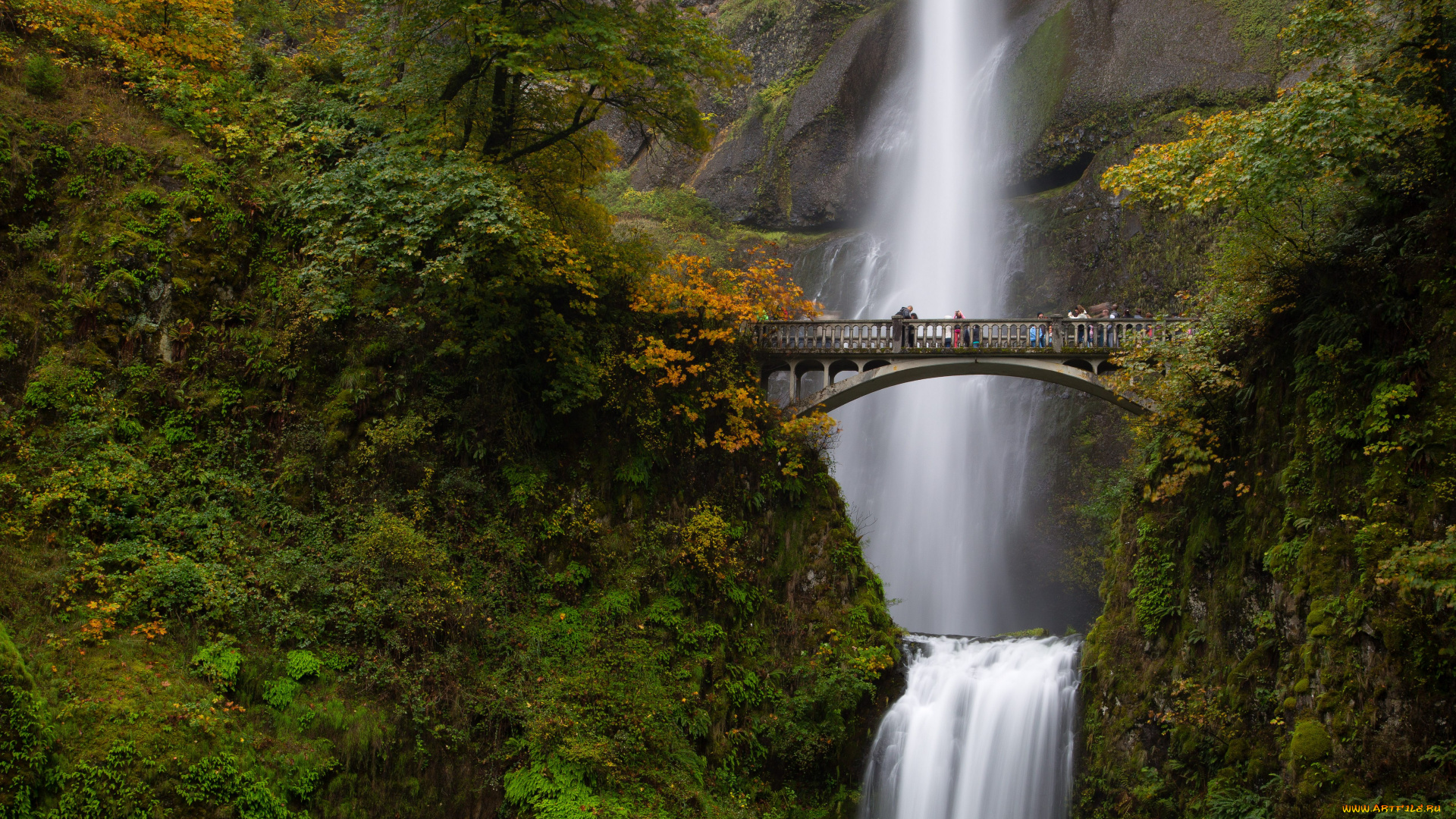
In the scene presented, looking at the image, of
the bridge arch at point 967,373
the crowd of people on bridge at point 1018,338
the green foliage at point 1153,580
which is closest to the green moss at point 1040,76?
the crowd of people on bridge at point 1018,338

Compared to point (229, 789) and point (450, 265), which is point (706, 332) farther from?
point (229, 789)

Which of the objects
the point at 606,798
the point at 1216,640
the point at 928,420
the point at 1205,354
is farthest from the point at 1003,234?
the point at 606,798

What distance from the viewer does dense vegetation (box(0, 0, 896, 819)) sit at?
400 inches

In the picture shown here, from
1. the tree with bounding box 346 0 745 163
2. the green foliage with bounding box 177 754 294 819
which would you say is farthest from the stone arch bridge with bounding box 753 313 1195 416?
the green foliage with bounding box 177 754 294 819

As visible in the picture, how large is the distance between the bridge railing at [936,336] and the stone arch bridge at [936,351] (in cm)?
2

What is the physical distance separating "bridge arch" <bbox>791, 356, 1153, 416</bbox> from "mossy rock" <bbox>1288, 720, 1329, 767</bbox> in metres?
8.88

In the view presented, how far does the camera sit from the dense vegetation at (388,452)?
33.3 ft

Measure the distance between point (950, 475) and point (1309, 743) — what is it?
20.3 meters

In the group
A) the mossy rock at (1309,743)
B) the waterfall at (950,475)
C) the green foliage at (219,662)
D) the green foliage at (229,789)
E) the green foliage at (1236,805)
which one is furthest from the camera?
the waterfall at (950,475)

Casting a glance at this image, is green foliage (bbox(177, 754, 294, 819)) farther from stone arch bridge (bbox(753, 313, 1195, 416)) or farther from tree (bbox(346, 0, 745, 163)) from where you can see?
stone arch bridge (bbox(753, 313, 1195, 416))

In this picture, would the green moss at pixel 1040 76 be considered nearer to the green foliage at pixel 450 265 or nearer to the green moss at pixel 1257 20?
the green moss at pixel 1257 20

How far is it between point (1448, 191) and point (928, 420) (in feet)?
68.2

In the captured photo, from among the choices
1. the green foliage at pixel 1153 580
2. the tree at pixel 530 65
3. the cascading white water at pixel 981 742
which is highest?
the tree at pixel 530 65

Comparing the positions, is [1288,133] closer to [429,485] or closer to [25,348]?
[429,485]
